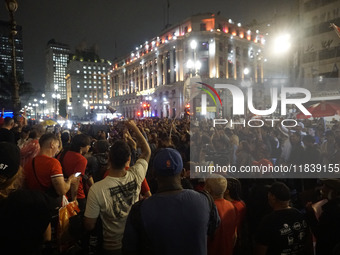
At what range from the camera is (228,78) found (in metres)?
57.9

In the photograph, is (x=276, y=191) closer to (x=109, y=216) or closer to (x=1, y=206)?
(x=109, y=216)

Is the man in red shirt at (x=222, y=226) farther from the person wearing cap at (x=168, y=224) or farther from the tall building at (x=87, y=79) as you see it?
the tall building at (x=87, y=79)

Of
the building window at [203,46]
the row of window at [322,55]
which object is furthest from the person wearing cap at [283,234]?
the building window at [203,46]

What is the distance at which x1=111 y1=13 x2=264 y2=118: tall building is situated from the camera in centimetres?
5447

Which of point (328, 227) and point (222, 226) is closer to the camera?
point (222, 226)

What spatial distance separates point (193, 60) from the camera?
54969 millimetres

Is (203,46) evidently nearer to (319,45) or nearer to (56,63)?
(319,45)

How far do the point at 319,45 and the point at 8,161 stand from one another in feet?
163

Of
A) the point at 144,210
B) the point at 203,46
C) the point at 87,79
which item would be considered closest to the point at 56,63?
the point at 87,79

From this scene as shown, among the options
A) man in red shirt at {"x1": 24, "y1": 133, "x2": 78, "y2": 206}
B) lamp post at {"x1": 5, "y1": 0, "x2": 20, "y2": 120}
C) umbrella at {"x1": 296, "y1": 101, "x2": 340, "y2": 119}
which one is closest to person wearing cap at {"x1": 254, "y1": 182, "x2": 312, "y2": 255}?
man in red shirt at {"x1": 24, "y1": 133, "x2": 78, "y2": 206}

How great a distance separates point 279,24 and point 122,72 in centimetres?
5501

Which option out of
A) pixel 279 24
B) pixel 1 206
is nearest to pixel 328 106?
pixel 1 206

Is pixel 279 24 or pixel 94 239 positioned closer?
pixel 94 239

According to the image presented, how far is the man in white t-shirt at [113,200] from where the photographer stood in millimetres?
2631
